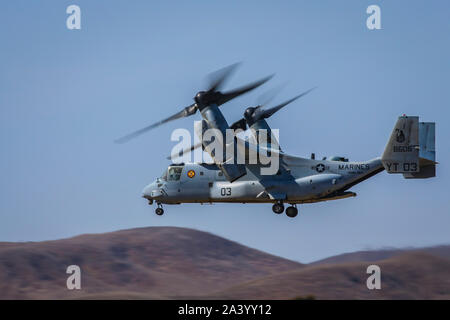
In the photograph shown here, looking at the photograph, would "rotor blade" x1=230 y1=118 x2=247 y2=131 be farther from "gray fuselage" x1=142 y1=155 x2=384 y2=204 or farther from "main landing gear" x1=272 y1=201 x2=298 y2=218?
"main landing gear" x1=272 y1=201 x2=298 y2=218

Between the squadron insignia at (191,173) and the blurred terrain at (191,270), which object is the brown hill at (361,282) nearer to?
the blurred terrain at (191,270)

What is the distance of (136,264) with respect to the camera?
222 feet

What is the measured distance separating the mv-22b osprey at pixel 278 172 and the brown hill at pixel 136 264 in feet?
30.6

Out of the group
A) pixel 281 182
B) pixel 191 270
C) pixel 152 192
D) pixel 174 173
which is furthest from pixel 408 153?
pixel 191 270

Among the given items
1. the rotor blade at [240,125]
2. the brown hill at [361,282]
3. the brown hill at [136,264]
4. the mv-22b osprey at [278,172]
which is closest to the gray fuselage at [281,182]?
the mv-22b osprey at [278,172]

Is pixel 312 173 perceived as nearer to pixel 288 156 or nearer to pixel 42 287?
pixel 288 156

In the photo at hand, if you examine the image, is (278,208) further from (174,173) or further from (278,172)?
(174,173)

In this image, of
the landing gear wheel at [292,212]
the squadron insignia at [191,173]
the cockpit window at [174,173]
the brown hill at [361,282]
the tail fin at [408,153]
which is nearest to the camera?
the tail fin at [408,153]

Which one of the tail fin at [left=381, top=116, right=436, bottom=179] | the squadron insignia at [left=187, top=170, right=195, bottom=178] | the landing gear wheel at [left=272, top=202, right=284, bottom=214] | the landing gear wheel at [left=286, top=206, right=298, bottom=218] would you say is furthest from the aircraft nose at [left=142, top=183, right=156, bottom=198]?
the tail fin at [left=381, top=116, right=436, bottom=179]

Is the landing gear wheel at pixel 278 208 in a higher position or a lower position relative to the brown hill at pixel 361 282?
higher

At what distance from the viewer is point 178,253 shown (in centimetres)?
7212

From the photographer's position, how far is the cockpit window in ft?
164

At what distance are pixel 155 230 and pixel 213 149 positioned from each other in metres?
32.3

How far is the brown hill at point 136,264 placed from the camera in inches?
2354
